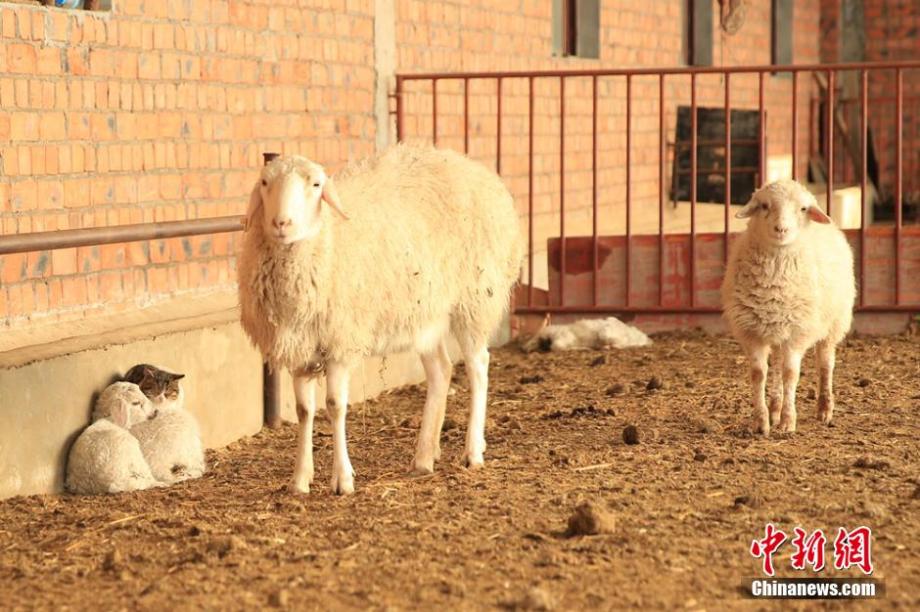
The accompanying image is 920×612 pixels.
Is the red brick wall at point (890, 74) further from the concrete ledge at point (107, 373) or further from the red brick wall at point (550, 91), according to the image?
the concrete ledge at point (107, 373)

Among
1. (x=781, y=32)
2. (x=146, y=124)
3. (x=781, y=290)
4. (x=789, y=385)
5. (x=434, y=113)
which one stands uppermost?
(x=781, y=32)

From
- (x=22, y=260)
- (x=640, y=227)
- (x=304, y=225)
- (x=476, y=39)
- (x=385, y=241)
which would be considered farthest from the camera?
(x=640, y=227)

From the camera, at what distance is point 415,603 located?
4.13m

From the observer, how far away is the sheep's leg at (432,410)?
19.6 feet

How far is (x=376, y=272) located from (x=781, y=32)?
13708 millimetres

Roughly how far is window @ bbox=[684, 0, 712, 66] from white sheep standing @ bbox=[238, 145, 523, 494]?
9.68 metres

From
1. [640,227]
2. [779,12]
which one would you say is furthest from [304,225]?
[779,12]

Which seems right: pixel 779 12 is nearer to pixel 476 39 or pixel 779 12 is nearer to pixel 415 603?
pixel 476 39

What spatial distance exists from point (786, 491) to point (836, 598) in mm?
1246

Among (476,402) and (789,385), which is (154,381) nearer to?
(476,402)

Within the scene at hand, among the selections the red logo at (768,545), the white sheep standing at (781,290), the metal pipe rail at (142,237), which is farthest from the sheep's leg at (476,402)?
the red logo at (768,545)

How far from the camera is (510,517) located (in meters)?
5.06

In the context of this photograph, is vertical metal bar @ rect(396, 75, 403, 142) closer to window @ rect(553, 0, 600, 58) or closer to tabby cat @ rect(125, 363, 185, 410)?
window @ rect(553, 0, 600, 58)

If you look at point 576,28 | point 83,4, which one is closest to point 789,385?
point 83,4
